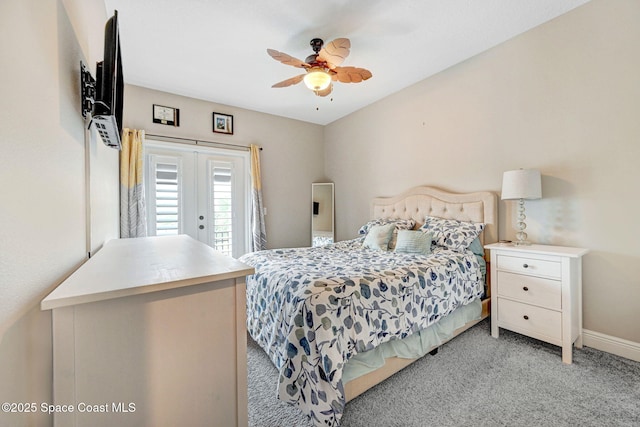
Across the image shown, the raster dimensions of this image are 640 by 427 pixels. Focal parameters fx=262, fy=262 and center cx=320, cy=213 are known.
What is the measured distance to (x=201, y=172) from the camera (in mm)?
3965

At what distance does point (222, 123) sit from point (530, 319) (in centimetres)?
437

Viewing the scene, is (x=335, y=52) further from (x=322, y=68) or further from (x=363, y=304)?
(x=363, y=304)

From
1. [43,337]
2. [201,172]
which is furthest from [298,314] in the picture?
[201,172]

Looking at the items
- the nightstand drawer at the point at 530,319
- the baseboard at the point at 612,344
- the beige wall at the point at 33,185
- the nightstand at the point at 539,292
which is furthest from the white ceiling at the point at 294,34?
the baseboard at the point at 612,344

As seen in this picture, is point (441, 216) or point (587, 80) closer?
point (587, 80)

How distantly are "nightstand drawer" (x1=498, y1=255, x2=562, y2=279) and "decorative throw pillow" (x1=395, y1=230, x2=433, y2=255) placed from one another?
609mm

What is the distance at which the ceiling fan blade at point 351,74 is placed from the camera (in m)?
2.45

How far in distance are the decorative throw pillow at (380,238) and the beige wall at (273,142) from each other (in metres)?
1.93

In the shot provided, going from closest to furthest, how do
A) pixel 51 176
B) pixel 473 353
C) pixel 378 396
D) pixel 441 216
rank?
pixel 51 176
pixel 378 396
pixel 473 353
pixel 441 216

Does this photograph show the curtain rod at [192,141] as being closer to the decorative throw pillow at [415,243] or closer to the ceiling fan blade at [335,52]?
the ceiling fan blade at [335,52]

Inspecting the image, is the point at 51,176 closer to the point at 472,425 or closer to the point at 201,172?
the point at 472,425

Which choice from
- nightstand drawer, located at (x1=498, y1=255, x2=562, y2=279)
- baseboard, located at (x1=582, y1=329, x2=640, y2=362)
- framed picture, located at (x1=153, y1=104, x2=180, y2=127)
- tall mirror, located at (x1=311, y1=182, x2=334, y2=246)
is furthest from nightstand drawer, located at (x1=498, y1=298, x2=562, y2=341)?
framed picture, located at (x1=153, y1=104, x2=180, y2=127)

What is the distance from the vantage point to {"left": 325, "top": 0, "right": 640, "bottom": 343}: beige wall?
2.00 meters

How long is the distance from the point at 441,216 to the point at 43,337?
10.7ft
